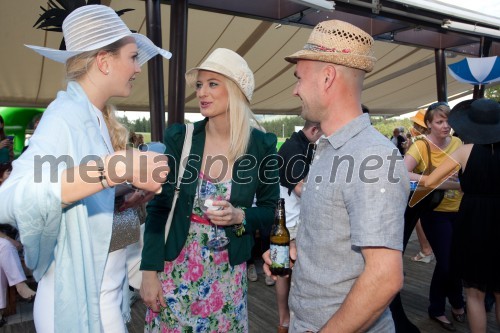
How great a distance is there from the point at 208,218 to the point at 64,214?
750mm

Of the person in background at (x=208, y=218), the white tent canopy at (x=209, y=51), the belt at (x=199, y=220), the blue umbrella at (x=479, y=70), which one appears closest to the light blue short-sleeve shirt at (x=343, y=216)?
the person in background at (x=208, y=218)

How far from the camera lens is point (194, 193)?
6.72ft

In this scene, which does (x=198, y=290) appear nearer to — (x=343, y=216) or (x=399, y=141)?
(x=343, y=216)

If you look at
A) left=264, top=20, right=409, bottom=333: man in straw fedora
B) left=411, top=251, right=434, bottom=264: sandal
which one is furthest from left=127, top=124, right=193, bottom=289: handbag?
left=411, top=251, right=434, bottom=264: sandal

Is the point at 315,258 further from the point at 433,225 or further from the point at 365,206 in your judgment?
the point at 433,225

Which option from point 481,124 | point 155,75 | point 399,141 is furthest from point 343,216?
point 399,141

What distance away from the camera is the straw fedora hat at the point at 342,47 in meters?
1.39

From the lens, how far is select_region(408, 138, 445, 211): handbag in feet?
11.7

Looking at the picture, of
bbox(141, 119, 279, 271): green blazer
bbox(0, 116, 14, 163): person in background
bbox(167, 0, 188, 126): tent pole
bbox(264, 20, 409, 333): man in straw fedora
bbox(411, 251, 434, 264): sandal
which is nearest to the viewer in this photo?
bbox(264, 20, 409, 333): man in straw fedora

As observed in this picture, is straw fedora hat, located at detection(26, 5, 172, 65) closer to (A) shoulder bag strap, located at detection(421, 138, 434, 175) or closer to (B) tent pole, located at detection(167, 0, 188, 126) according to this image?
(A) shoulder bag strap, located at detection(421, 138, 434, 175)

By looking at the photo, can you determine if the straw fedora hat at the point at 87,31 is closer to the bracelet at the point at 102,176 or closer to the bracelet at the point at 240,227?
the bracelet at the point at 102,176

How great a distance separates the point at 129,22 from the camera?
24.0 ft

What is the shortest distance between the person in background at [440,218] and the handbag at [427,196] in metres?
0.04

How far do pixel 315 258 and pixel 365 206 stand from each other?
327mm
